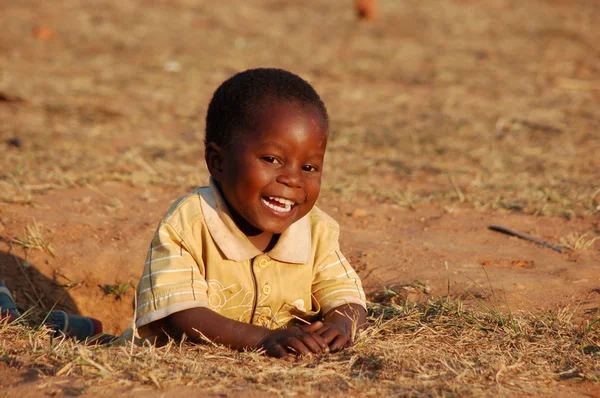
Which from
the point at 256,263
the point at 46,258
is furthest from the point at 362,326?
the point at 46,258

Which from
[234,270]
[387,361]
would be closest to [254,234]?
[234,270]

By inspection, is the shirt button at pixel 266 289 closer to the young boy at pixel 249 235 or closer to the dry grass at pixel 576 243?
the young boy at pixel 249 235

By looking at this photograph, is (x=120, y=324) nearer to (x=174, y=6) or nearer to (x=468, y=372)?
(x=468, y=372)

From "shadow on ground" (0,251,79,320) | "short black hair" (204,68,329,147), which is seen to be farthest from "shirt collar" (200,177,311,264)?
"shadow on ground" (0,251,79,320)

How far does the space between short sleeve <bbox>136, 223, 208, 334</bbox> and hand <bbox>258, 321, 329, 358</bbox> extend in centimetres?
29

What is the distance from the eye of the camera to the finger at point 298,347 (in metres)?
2.78

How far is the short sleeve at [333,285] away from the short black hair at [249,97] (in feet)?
2.12

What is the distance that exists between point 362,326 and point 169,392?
101 cm

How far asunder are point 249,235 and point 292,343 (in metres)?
0.51

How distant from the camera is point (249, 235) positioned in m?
3.07

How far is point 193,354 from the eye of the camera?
2.80 meters

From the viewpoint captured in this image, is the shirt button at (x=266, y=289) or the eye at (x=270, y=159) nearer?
the eye at (x=270, y=159)

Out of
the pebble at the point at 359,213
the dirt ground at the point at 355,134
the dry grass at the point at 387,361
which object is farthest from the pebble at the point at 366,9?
the dry grass at the point at 387,361

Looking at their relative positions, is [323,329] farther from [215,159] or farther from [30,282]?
[30,282]
